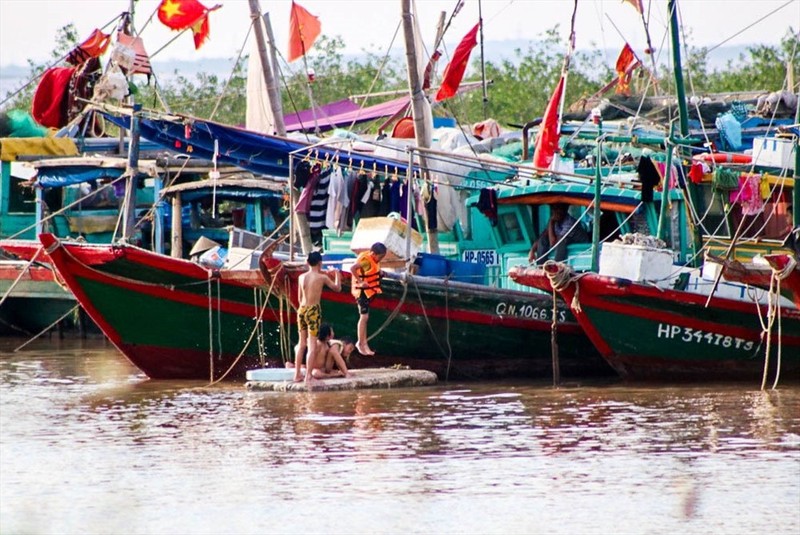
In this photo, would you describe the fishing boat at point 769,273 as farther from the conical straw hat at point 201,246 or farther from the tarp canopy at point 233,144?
the conical straw hat at point 201,246

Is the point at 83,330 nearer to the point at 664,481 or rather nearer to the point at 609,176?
the point at 609,176

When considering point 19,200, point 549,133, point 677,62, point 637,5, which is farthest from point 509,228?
point 19,200

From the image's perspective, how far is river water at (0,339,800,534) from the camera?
9.73 meters

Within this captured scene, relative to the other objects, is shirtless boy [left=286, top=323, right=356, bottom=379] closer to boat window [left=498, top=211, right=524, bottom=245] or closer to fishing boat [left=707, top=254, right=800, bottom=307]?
boat window [left=498, top=211, right=524, bottom=245]

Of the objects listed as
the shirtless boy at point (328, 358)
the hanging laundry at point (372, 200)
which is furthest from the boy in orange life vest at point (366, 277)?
the hanging laundry at point (372, 200)

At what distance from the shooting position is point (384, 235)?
55.6 feet

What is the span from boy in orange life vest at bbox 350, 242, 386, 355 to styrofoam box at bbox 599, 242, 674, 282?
2536 millimetres

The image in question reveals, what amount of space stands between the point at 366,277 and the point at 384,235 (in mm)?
657

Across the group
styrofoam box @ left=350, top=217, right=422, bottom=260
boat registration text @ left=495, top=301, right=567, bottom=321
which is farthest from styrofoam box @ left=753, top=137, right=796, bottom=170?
styrofoam box @ left=350, top=217, right=422, bottom=260

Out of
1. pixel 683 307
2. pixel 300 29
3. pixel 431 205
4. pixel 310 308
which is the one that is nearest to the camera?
pixel 310 308

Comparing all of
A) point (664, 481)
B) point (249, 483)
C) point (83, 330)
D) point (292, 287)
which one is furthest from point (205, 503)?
point (83, 330)

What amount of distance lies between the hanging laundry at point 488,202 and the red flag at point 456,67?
4.65 ft

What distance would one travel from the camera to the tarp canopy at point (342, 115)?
28.2 meters

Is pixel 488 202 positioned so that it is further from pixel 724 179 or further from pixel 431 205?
pixel 724 179
